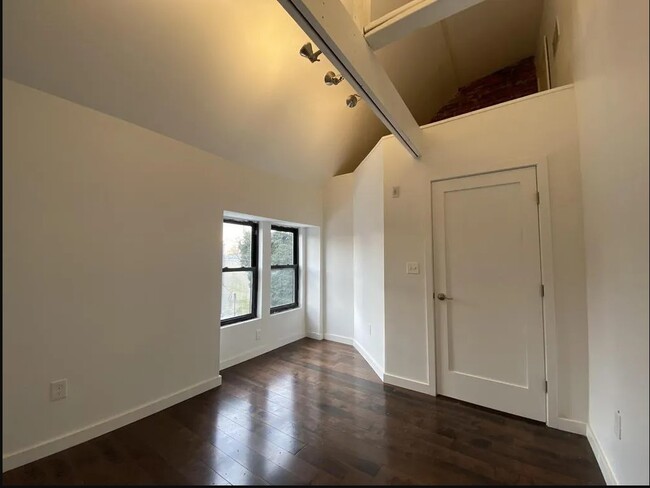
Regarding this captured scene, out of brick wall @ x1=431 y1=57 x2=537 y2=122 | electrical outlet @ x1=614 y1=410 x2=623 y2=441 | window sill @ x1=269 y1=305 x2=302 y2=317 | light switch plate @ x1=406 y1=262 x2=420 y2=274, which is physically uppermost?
brick wall @ x1=431 y1=57 x2=537 y2=122

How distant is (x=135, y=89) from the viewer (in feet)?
6.55

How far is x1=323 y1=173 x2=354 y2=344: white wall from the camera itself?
154 inches

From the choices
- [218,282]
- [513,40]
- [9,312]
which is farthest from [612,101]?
[9,312]

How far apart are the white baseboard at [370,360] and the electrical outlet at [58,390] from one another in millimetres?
2490

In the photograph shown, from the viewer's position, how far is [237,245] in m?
3.42

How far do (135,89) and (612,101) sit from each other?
9.54 feet

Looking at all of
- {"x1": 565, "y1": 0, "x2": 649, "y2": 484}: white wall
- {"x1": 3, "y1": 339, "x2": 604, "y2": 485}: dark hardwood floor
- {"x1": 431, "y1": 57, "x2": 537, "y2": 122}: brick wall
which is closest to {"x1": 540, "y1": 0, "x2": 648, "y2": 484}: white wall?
{"x1": 565, "y1": 0, "x2": 649, "y2": 484}: white wall

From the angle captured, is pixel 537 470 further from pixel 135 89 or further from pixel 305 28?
pixel 135 89

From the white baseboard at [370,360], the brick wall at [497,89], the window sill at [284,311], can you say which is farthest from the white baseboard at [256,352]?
the brick wall at [497,89]

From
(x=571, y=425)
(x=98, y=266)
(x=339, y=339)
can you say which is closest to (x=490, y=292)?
(x=571, y=425)

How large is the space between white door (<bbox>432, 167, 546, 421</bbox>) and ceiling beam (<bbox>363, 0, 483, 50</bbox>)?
1.31m

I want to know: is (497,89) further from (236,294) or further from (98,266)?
(98,266)

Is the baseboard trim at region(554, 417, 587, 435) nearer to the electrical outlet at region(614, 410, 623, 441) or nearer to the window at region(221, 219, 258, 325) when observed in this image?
the electrical outlet at region(614, 410, 623, 441)

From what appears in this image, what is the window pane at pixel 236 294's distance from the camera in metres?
3.25
